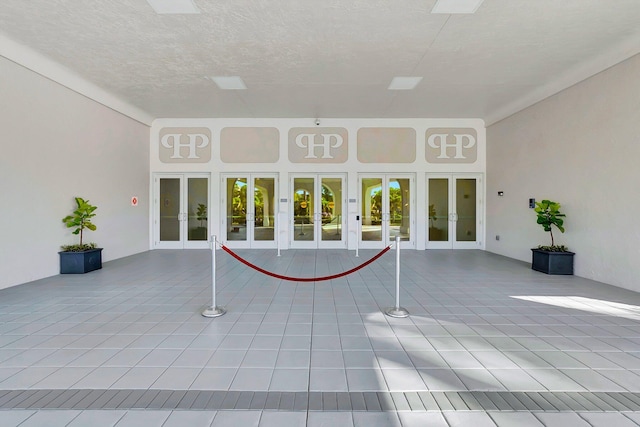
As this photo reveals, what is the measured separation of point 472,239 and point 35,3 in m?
10.7

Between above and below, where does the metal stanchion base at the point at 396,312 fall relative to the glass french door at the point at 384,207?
below

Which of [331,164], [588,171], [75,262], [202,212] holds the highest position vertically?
[331,164]

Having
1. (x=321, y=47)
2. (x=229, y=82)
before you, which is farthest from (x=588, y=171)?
(x=229, y=82)

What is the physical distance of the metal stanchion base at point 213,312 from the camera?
3867 millimetres

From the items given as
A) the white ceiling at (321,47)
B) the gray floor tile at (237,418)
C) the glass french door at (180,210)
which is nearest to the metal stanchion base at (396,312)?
the gray floor tile at (237,418)

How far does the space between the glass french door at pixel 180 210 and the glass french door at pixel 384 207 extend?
490cm

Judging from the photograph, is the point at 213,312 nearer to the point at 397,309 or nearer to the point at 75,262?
the point at 397,309

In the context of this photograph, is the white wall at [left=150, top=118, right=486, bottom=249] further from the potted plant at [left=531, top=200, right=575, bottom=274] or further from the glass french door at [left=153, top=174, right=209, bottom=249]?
the potted plant at [left=531, top=200, right=575, bottom=274]

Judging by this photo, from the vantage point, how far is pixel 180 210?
9523mm

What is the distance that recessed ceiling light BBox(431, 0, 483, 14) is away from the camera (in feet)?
13.1

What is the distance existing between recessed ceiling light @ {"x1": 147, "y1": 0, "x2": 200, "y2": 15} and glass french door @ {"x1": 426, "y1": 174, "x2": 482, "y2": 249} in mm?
7534

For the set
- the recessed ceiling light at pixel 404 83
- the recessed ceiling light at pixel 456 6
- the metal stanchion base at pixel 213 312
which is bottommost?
the metal stanchion base at pixel 213 312

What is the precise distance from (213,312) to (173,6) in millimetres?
4047

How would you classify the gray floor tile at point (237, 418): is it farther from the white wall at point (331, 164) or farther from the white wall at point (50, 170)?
the white wall at point (331, 164)
